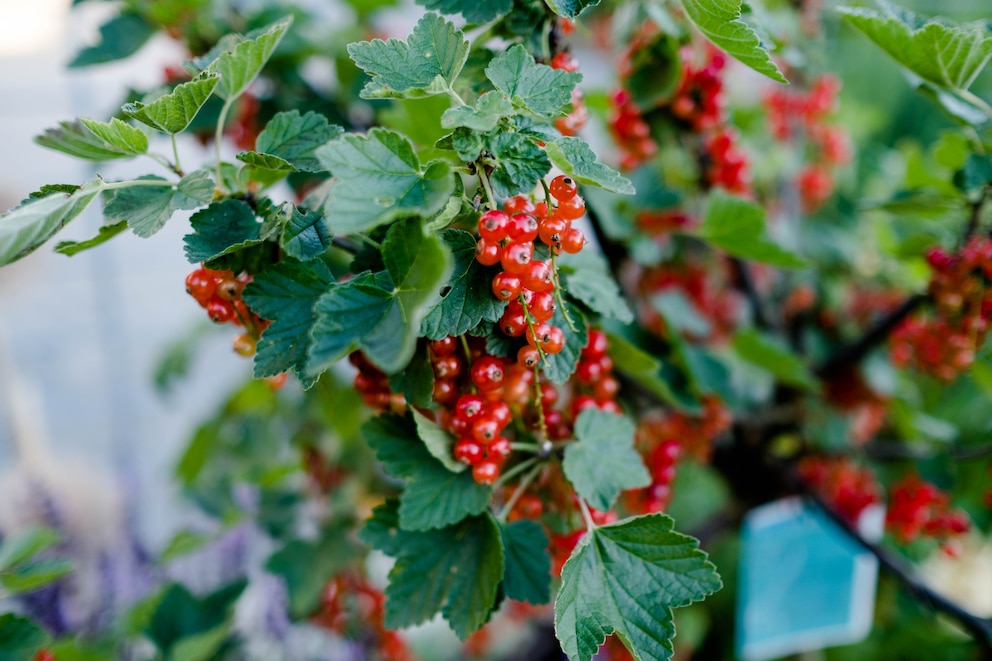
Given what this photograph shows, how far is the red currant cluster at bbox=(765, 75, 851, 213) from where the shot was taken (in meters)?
0.75

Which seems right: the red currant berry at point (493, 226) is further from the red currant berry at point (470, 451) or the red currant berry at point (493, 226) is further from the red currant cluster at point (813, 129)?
the red currant cluster at point (813, 129)

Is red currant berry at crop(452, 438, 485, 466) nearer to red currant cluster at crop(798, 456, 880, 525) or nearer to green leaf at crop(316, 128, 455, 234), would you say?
green leaf at crop(316, 128, 455, 234)

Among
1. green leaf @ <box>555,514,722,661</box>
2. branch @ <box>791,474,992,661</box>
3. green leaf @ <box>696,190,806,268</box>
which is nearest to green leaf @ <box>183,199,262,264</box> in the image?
green leaf @ <box>555,514,722,661</box>

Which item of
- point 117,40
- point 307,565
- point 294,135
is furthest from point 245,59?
point 307,565

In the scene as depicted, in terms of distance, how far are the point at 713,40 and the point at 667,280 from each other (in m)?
0.38

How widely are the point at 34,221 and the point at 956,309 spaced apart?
0.51m

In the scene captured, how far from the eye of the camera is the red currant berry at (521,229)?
283 millimetres

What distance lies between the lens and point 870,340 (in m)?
0.61

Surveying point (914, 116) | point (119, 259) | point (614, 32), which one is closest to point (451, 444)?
point (614, 32)

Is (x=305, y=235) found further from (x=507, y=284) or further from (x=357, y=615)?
(x=357, y=615)

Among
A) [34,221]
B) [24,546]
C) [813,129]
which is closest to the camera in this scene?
[34,221]

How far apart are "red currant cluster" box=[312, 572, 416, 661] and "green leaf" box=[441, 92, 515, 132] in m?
0.53

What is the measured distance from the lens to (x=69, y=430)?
6.39 feet

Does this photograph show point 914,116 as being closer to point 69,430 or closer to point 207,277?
point 207,277
